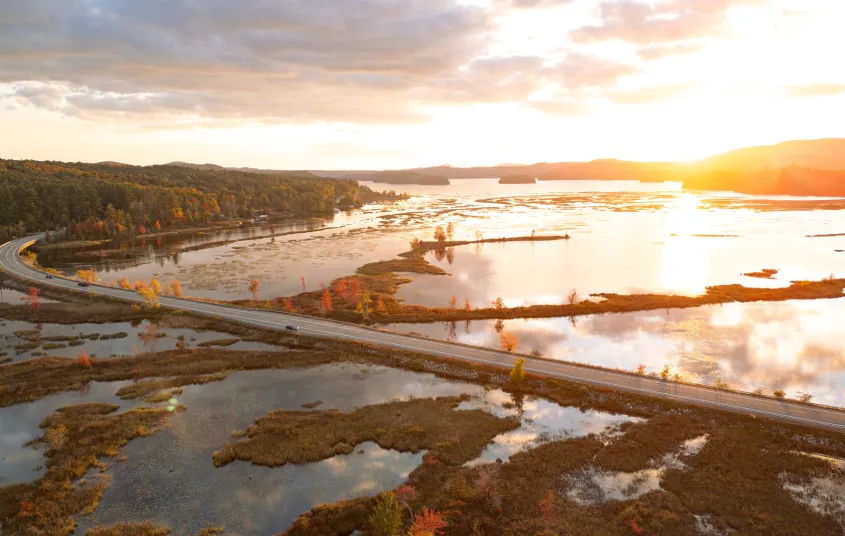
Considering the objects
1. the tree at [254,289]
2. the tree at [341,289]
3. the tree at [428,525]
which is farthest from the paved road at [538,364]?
the tree at [428,525]

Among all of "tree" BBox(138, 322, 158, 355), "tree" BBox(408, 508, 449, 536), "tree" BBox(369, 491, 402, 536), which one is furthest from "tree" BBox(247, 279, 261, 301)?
"tree" BBox(408, 508, 449, 536)

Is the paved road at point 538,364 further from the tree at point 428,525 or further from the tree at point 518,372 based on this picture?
the tree at point 428,525

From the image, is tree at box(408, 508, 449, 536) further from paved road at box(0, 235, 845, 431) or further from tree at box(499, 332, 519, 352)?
tree at box(499, 332, 519, 352)

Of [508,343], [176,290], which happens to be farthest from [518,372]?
[176,290]

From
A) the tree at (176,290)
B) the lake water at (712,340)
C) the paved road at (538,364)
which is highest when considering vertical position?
the tree at (176,290)

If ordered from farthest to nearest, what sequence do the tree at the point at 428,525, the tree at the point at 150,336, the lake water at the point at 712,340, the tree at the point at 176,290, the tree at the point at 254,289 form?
the tree at the point at 176,290 < the tree at the point at 254,289 < the tree at the point at 150,336 < the lake water at the point at 712,340 < the tree at the point at 428,525

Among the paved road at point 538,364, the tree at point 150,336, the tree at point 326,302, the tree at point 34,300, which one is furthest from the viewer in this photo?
the tree at point 34,300
